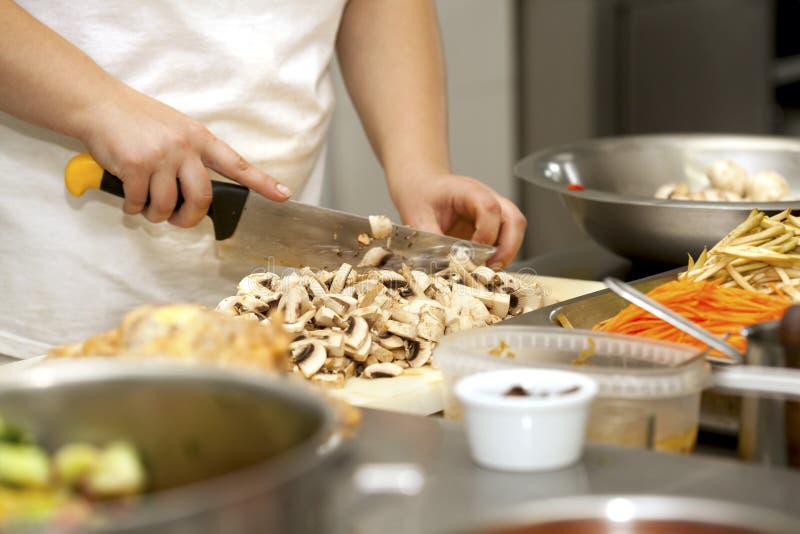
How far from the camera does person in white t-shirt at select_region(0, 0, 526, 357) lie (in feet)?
5.25

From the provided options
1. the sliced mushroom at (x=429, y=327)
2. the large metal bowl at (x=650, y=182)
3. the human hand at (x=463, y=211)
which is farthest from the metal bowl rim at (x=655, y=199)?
the sliced mushroom at (x=429, y=327)

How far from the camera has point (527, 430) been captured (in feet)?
3.02

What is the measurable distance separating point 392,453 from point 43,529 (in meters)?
0.42

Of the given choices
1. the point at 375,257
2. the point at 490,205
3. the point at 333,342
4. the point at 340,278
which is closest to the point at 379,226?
the point at 375,257

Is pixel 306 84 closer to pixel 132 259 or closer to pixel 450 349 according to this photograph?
pixel 132 259

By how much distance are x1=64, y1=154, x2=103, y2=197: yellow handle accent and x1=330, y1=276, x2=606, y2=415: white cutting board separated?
0.57 metres

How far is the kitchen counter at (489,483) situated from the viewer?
0.82 meters

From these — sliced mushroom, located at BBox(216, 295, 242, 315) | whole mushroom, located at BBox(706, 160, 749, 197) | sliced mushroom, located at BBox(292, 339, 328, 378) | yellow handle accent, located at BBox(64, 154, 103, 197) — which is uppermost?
yellow handle accent, located at BBox(64, 154, 103, 197)

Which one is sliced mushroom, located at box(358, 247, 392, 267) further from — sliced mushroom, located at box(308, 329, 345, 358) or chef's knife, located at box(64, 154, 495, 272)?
sliced mushroom, located at box(308, 329, 345, 358)

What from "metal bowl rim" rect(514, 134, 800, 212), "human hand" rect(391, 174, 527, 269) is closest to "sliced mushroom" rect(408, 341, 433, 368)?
"human hand" rect(391, 174, 527, 269)

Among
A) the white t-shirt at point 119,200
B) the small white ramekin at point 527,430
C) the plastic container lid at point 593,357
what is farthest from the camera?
the white t-shirt at point 119,200

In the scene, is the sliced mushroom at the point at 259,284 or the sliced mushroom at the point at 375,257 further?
the sliced mushroom at the point at 375,257

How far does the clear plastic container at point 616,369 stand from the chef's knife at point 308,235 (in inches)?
20.1

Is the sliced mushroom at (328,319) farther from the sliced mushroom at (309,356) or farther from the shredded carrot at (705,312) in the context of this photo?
the shredded carrot at (705,312)
